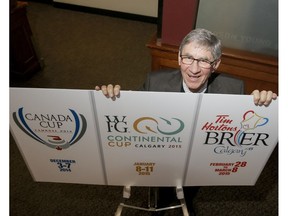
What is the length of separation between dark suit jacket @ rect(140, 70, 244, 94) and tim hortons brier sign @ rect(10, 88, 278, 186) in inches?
13.5

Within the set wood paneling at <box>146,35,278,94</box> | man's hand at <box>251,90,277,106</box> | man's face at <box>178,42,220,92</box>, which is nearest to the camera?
man's hand at <box>251,90,277,106</box>

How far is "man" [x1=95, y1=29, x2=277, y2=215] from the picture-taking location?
0.99 m

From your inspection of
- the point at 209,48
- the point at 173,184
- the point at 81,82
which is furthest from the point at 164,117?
the point at 81,82

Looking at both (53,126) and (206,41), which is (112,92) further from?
(206,41)

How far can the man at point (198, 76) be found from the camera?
0.99 meters

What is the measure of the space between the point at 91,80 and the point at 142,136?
2.06m

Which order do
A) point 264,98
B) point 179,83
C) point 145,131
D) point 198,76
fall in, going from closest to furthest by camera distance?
point 264,98, point 145,131, point 198,76, point 179,83

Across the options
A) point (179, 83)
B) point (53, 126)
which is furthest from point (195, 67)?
point (53, 126)

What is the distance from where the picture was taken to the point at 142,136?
110 cm

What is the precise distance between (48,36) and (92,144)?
3.01m

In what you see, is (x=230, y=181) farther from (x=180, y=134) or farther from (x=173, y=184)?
(x=180, y=134)

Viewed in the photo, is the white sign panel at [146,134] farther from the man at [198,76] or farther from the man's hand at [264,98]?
the man's hand at [264,98]

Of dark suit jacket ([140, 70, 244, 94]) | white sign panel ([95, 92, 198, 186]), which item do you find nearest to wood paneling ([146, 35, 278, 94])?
dark suit jacket ([140, 70, 244, 94])

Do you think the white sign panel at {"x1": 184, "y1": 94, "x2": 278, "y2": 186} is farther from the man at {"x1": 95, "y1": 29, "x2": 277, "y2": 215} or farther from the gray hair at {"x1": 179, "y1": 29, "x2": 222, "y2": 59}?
the gray hair at {"x1": 179, "y1": 29, "x2": 222, "y2": 59}
